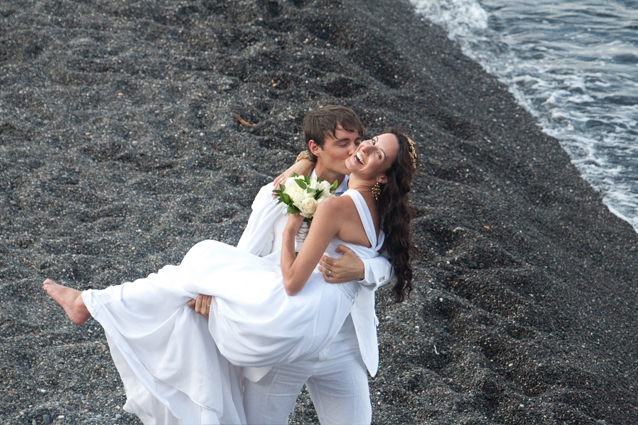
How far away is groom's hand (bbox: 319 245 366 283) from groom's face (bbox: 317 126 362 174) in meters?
0.54

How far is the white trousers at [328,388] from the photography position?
103 inches

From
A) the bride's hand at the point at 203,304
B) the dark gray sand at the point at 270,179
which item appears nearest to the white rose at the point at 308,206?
the bride's hand at the point at 203,304

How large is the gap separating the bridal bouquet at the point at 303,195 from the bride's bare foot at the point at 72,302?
105 cm

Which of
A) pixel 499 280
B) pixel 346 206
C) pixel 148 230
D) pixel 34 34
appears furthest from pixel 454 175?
pixel 34 34

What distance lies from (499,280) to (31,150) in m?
4.23

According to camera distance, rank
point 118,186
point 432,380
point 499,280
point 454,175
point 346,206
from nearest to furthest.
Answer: point 346,206 → point 432,380 → point 499,280 → point 118,186 → point 454,175

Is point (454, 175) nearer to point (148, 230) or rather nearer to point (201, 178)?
point (201, 178)

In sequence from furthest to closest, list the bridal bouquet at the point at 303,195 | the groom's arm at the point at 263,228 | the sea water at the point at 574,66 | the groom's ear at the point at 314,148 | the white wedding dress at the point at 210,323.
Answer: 1. the sea water at the point at 574,66
2. the groom's ear at the point at 314,148
3. the groom's arm at the point at 263,228
4. the bridal bouquet at the point at 303,195
5. the white wedding dress at the point at 210,323

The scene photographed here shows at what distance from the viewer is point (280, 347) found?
239 cm

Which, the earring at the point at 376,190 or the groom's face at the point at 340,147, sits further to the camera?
the groom's face at the point at 340,147

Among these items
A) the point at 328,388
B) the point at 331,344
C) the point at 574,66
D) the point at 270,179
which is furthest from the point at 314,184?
the point at 574,66

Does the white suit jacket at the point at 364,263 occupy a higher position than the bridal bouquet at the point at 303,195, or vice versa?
the bridal bouquet at the point at 303,195

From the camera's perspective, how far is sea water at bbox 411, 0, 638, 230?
24.0 feet

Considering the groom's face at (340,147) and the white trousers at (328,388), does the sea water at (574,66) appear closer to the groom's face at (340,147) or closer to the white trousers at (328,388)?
the groom's face at (340,147)
